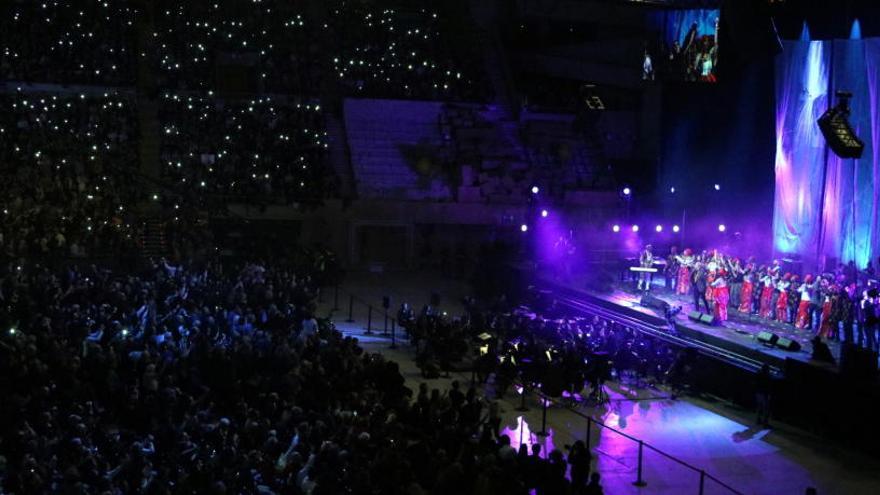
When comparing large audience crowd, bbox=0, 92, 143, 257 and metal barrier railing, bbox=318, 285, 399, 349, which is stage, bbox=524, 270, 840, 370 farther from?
large audience crowd, bbox=0, 92, 143, 257

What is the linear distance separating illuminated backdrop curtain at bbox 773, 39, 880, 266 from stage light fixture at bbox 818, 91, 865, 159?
84 centimetres

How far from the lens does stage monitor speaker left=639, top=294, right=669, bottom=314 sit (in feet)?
83.7

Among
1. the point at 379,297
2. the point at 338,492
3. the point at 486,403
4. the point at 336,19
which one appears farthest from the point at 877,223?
the point at 336,19

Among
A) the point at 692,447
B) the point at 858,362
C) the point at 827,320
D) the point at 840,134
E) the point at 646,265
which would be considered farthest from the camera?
the point at 646,265

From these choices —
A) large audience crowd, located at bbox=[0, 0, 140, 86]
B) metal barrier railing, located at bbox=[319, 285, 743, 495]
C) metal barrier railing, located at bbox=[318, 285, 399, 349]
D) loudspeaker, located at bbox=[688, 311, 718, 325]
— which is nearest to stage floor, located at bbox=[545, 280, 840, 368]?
loudspeaker, located at bbox=[688, 311, 718, 325]

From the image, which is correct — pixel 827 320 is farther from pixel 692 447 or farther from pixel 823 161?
pixel 692 447

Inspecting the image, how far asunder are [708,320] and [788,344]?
10.2 ft

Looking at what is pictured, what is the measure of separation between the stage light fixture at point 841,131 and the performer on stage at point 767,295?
354 cm

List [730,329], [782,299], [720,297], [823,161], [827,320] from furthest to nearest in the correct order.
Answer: [823,161]
[782,299]
[720,297]
[730,329]
[827,320]

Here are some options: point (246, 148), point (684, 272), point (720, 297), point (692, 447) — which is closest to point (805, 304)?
point (720, 297)

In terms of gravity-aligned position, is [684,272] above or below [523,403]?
above

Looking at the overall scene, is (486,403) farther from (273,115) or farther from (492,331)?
(273,115)

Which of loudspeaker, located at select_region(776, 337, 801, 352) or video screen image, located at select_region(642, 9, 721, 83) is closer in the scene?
loudspeaker, located at select_region(776, 337, 801, 352)

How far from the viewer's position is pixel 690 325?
78.8ft
